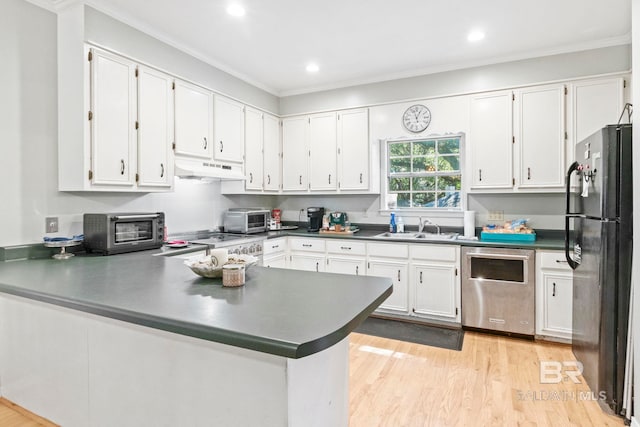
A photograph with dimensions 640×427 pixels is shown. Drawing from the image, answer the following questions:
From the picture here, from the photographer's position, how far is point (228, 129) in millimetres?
3910

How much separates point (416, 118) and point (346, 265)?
6.08 ft

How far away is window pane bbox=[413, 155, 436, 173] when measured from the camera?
4.29m

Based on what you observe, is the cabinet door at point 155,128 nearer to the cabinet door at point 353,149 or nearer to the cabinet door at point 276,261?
the cabinet door at point 276,261

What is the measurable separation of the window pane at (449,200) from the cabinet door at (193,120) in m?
2.66

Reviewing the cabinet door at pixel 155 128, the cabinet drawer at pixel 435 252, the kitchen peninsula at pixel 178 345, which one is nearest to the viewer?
the kitchen peninsula at pixel 178 345

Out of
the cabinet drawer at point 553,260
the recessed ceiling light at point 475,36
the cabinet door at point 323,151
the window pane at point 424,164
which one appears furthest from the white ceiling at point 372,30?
the cabinet drawer at point 553,260

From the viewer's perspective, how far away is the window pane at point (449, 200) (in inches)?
164

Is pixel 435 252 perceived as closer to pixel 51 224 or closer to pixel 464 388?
pixel 464 388

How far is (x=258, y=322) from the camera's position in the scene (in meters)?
1.20

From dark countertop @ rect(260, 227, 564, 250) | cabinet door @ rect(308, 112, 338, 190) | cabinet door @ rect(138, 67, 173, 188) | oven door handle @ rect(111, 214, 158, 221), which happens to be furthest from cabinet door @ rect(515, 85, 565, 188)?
oven door handle @ rect(111, 214, 158, 221)

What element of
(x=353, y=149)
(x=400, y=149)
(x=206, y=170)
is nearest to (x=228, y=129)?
(x=206, y=170)

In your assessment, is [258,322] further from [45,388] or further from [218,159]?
[218,159]

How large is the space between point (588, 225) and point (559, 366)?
1157mm

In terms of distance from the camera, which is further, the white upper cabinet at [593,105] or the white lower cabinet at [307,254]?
the white lower cabinet at [307,254]
